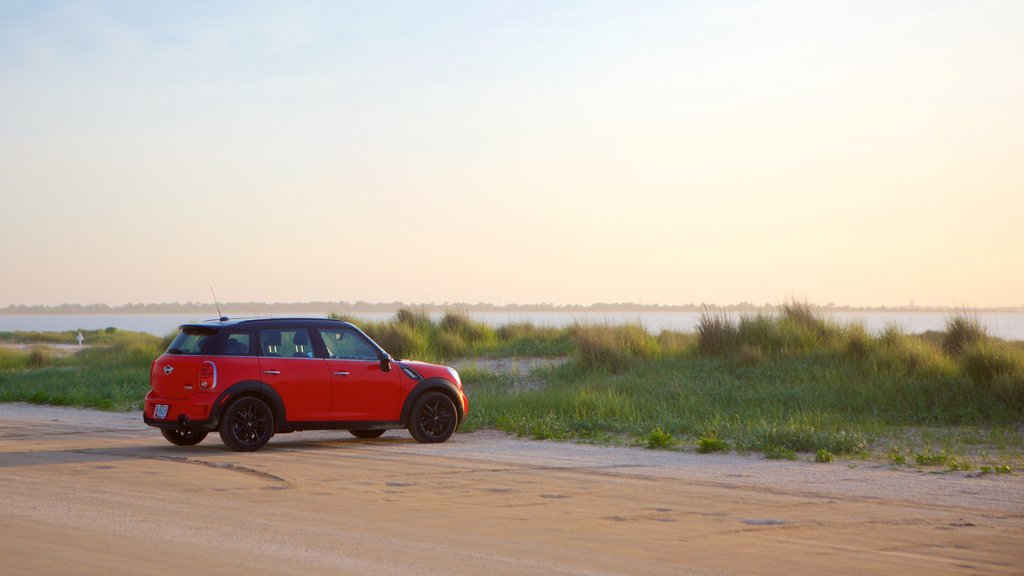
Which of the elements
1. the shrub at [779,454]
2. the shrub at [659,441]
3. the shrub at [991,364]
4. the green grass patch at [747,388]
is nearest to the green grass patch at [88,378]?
the green grass patch at [747,388]

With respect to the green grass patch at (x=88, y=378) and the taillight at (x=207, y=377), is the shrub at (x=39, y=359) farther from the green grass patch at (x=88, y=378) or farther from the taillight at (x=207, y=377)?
the taillight at (x=207, y=377)

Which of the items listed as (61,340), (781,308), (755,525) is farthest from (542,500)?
(61,340)

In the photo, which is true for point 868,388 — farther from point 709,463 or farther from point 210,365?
point 210,365

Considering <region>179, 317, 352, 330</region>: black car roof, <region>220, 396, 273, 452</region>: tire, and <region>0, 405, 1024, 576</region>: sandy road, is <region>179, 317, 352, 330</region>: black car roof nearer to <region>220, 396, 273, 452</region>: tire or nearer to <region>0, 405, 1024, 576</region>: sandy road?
<region>220, 396, 273, 452</region>: tire

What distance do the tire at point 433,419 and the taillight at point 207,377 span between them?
2.93m

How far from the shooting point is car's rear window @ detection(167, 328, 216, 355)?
1583 cm

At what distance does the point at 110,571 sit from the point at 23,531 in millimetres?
1925

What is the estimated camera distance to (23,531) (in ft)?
31.2

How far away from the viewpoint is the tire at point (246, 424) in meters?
15.6

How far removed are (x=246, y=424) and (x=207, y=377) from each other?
2.75 ft

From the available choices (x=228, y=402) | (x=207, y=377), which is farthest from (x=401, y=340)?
(x=207, y=377)

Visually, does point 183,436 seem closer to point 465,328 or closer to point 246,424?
point 246,424

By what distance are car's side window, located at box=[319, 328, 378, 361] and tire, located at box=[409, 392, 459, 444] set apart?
972mm

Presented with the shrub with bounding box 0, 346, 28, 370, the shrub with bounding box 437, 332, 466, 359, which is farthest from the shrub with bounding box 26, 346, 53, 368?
the shrub with bounding box 437, 332, 466, 359
